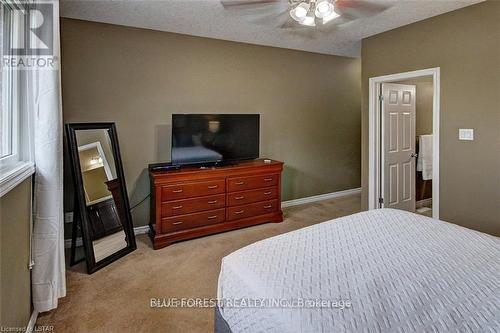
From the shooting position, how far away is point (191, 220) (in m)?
3.42

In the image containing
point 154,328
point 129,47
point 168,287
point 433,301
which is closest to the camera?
point 433,301

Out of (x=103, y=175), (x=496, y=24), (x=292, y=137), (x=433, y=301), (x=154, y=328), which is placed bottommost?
(x=154, y=328)

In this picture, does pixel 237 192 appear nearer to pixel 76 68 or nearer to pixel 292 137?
pixel 292 137

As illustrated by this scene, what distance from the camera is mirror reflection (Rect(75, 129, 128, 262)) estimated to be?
2.86 meters

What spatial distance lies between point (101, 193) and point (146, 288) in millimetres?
1127

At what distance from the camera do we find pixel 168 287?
246cm

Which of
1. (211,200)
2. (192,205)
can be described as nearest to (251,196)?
(211,200)

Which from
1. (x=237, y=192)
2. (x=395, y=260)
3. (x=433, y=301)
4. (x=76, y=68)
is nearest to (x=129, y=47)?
(x=76, y=68)

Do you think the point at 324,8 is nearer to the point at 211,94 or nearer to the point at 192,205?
the point at 211,94

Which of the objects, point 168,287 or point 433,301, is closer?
point 433,301

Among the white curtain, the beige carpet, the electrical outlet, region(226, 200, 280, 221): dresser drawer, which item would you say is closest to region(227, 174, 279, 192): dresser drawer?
region(226, 200, 280, 221): dresser drawer

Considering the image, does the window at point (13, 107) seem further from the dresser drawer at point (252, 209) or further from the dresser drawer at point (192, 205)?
the dresser drawer at point (252, 209)

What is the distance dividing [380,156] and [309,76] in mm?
1771

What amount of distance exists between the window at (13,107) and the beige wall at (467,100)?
3.80m
